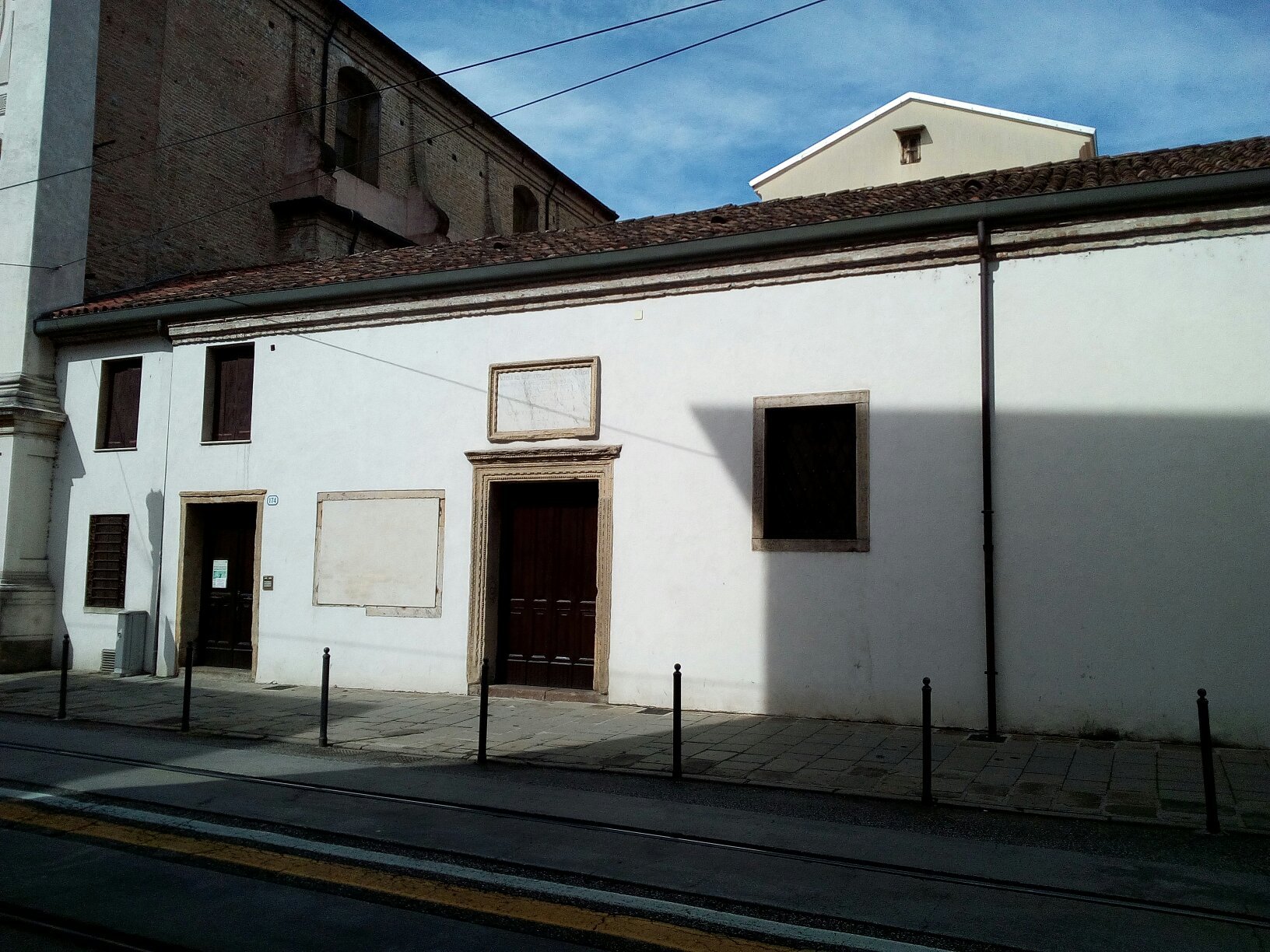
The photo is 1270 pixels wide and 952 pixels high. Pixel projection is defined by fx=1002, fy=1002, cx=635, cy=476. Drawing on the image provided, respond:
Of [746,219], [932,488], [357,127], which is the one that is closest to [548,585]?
[932,488]

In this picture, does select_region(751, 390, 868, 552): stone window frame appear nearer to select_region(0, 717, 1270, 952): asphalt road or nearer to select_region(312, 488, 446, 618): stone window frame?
select_region(0, 717, 1270, 952): asphalt road

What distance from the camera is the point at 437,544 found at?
13.2m

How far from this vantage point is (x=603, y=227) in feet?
44.4

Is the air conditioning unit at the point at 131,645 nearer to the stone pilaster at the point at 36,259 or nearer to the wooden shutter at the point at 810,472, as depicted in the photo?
the stone pilaster at the point at 36,259

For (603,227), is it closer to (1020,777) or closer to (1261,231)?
(1261,231)

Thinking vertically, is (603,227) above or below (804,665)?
above

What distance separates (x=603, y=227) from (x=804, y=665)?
21.2 feet

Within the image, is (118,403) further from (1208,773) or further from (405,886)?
(1208,773)

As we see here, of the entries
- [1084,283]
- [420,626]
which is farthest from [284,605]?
[1084,283]

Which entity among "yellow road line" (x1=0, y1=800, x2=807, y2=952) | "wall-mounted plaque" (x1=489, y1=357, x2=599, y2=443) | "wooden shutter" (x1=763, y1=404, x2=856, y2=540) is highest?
"wall-mounted plaque" (x1=489, y1=357, x2=599, y2=443)

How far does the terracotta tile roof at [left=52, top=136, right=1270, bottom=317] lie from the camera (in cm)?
1053

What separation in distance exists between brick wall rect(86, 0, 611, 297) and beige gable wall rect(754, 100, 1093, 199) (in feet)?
29.9

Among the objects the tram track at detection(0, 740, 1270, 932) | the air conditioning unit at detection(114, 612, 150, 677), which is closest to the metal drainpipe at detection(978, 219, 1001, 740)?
the tram track at detection(0, 740, 1270, 932)

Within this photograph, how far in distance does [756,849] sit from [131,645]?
476 inches
